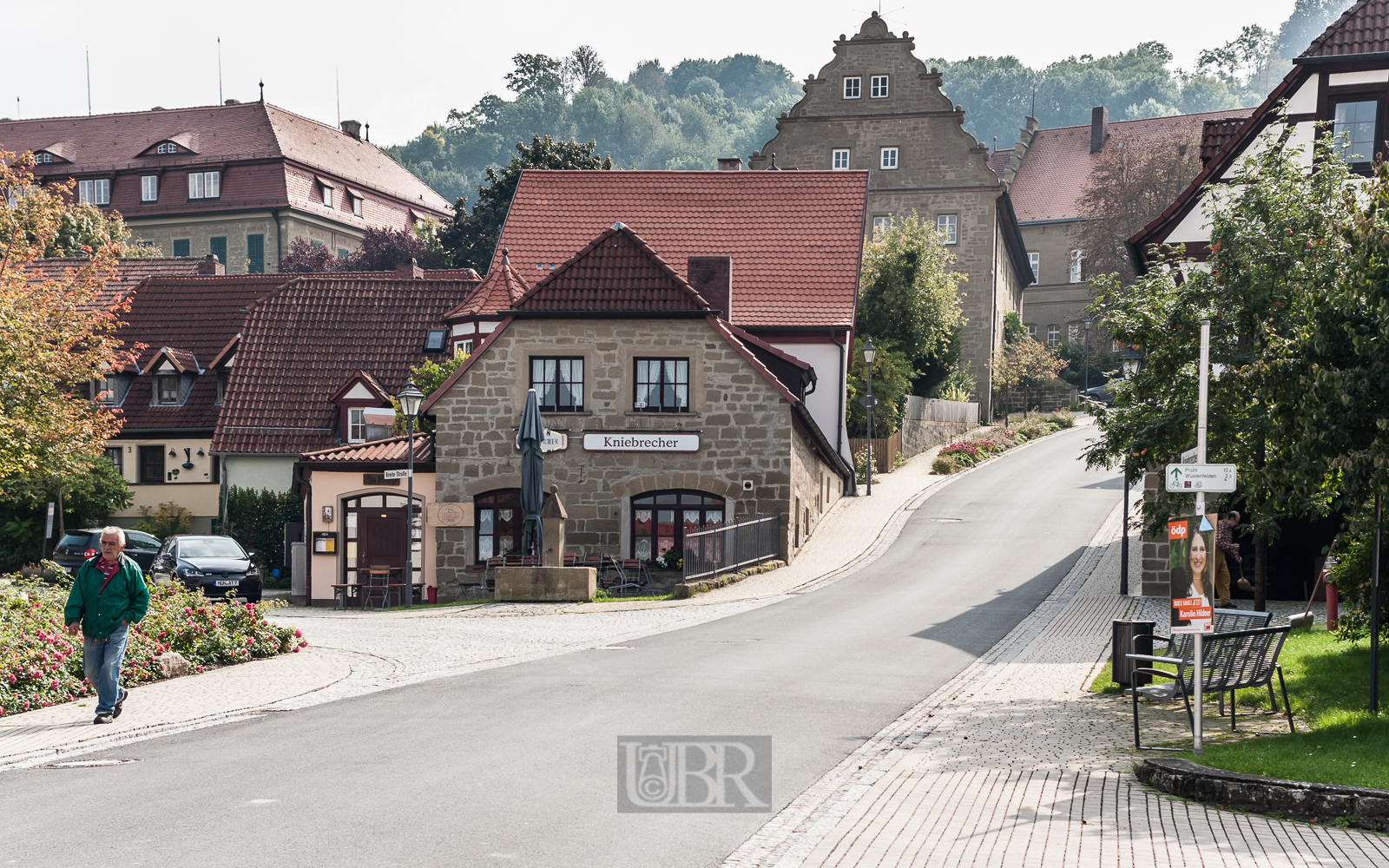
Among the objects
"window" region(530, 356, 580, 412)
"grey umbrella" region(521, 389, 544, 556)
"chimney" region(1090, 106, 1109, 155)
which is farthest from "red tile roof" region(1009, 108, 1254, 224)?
"grey umbrella" region(521, 389, 544, 556)

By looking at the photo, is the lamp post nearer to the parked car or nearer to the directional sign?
the parked car

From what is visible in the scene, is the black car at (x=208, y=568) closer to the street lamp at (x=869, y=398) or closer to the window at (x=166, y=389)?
the window at (x=166, y=389)

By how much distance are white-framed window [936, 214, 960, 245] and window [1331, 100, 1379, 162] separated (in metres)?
34.1

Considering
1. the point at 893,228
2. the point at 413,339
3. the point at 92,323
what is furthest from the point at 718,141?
the point at 92,323

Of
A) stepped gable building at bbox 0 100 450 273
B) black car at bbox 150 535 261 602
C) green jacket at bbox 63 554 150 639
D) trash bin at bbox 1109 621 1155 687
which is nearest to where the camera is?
green jacket at bbox 63 554 150 639

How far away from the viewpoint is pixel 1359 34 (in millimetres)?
24891

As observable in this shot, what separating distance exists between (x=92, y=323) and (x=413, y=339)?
12815mm

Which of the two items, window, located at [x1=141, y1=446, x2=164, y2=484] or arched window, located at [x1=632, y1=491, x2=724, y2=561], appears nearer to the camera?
arched window, located at [x1=632, y1=491, x2=724, y2=561]

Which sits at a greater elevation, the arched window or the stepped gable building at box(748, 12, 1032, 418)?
the stepped gable building at box(748, 12, 1032, 418)

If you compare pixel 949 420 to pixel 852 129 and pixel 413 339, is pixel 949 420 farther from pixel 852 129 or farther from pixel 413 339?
pixel 413 339

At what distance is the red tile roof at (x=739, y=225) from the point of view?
3728 cm

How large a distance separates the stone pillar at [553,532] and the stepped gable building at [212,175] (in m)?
54.2

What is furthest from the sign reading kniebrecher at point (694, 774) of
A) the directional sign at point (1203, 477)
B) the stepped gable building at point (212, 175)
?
the stepped gable building at point (212, 175)

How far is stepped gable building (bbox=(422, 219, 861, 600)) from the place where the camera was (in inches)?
1170
